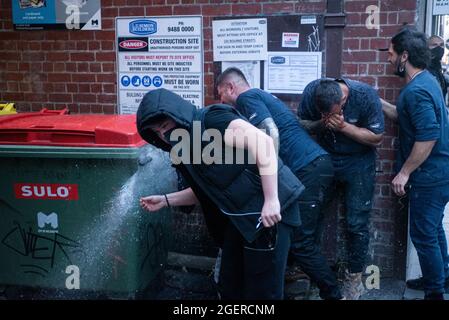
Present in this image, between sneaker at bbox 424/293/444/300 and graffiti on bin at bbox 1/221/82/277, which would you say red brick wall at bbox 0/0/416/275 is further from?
graffiti on bin at bbox 1/221/82/277

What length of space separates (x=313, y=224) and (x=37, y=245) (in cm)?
197

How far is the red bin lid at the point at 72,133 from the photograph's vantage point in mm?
3504

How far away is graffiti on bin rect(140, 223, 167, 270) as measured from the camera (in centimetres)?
387

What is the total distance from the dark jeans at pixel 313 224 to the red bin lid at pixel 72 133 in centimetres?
120

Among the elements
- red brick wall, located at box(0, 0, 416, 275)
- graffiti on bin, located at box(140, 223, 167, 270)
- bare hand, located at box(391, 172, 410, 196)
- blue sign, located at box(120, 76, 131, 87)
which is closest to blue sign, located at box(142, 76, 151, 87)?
blue sign, located at box(120, 76, 131, 87)

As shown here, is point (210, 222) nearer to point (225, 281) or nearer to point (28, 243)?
point (225, 281)

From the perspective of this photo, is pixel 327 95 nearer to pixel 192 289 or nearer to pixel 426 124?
pixel 426 124

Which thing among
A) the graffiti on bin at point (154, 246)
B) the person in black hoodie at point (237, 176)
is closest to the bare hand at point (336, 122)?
the person in black hoodie at point (237, 176)

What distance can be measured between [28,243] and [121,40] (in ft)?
6.64

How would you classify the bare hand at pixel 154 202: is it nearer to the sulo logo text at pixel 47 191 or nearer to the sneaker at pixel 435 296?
the sulo logo text at pixel 47 191

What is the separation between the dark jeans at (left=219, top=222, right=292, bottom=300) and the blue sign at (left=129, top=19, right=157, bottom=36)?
7.91 ft

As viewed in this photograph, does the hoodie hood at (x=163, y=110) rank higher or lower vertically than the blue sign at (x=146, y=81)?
lower

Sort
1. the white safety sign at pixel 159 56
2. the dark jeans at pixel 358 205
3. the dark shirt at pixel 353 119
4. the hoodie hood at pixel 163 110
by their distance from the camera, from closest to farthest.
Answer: the hoodie hood at pixel 163 110 → the dark shirt at pixel 353 119 → the dark jeans at pixel 358 205 → the white safety sign at pixel 159 56

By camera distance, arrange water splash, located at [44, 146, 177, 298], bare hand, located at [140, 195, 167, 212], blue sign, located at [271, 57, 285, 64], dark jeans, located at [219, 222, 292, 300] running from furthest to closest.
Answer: blue sign, located at [271, 57, 285, 64]
water splash, located at [44, 146, 177, 298]
bare hand, located at [140, 195, 167, 212]
dark jeans, located at [219, 222, 292, 300]
